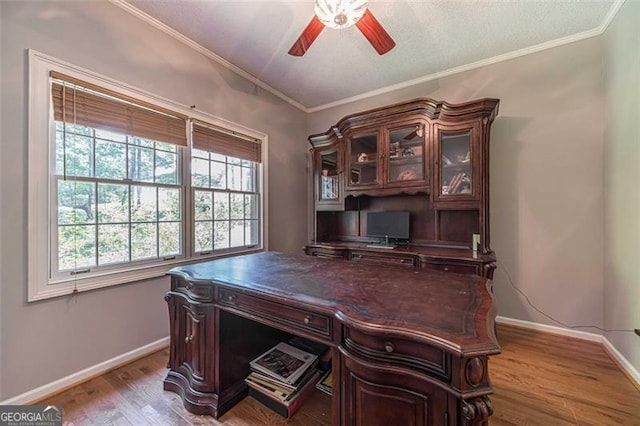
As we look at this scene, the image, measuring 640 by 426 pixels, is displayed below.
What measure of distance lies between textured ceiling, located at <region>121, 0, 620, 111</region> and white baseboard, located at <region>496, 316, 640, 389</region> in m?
2.82

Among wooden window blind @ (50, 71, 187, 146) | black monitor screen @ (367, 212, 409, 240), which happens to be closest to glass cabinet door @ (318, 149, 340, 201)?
black monitor screen @ (367, 212, 409, 240)

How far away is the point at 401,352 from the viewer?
35.9 inches

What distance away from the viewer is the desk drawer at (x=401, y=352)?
0.84 meters

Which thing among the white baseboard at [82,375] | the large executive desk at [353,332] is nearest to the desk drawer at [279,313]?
the large executive desk at [353,332]

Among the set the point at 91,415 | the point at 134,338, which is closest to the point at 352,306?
the point at 91,415

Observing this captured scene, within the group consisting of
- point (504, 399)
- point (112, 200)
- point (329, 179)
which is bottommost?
point (504, 399)

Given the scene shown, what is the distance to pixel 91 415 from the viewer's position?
1.53 metres

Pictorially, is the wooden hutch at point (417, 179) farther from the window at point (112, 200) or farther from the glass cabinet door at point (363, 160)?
the window at point (112, 200)

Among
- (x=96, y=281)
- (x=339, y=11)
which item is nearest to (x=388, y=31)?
(x=339, y=11)

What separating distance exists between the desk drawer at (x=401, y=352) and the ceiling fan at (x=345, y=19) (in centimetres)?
170

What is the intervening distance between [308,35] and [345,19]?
0.36m

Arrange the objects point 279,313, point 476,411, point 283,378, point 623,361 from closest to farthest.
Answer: point 476,411
point 279,313
point 283,378
point 623,361

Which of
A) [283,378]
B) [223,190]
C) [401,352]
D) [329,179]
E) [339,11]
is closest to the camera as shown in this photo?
[401,352]

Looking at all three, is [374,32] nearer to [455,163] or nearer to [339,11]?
[339,11]
